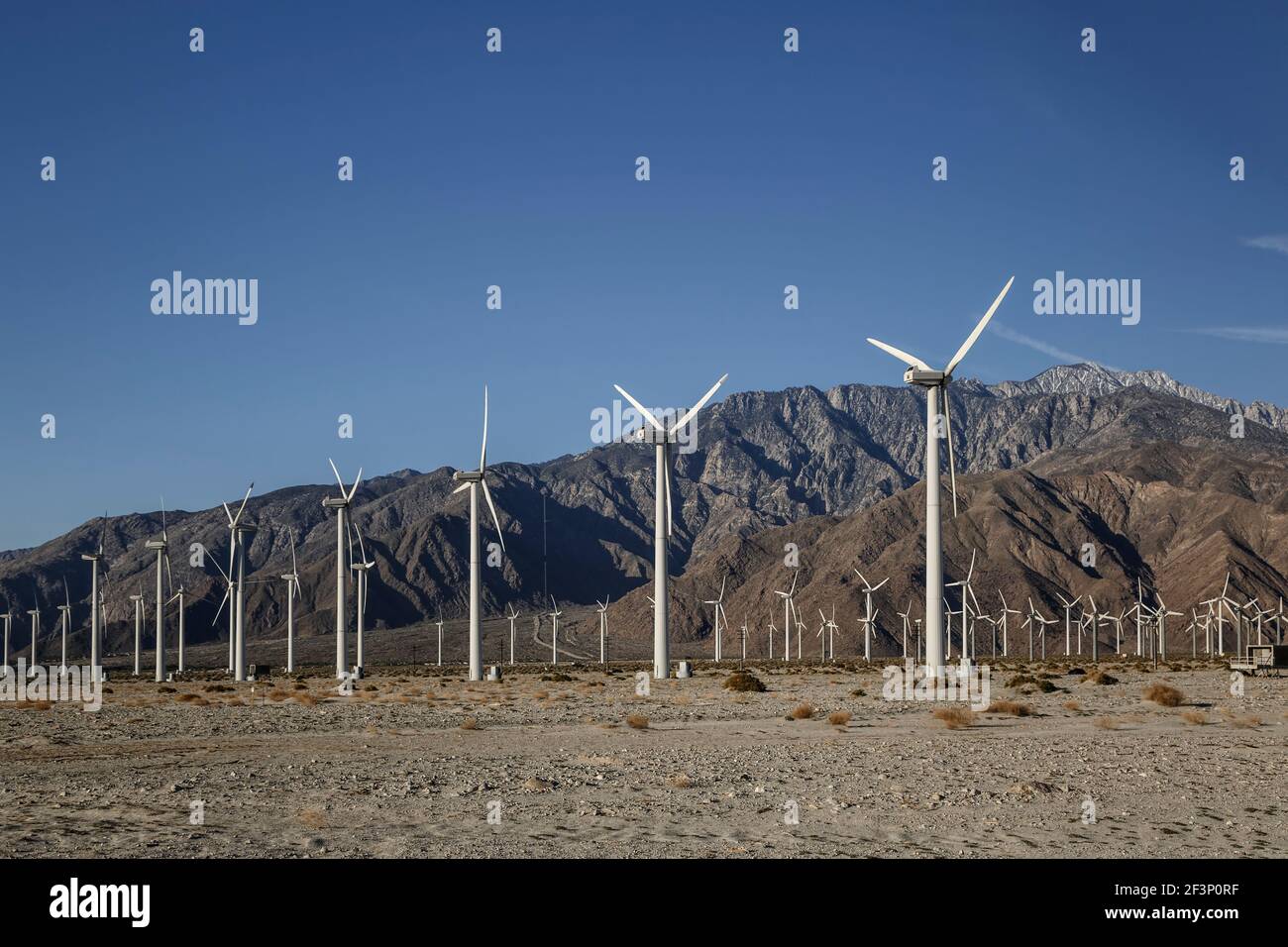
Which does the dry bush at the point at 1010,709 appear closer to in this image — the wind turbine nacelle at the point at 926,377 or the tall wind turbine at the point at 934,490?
the tall wind turbine at the point at 934,490

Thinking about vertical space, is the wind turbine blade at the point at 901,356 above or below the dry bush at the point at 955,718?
above

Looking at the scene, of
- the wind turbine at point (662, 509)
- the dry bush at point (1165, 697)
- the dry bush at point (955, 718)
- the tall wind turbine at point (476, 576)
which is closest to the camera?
the dry bush at point (955, 718)

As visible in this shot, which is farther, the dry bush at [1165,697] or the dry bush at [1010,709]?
the dry bush at [1165,697]

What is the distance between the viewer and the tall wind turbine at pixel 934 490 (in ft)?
181

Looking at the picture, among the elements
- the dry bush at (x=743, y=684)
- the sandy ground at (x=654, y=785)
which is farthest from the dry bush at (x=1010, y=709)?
the dry bush at (x=743, y=684)

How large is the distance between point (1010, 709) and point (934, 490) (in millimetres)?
17245

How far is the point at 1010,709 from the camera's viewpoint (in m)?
41.7
